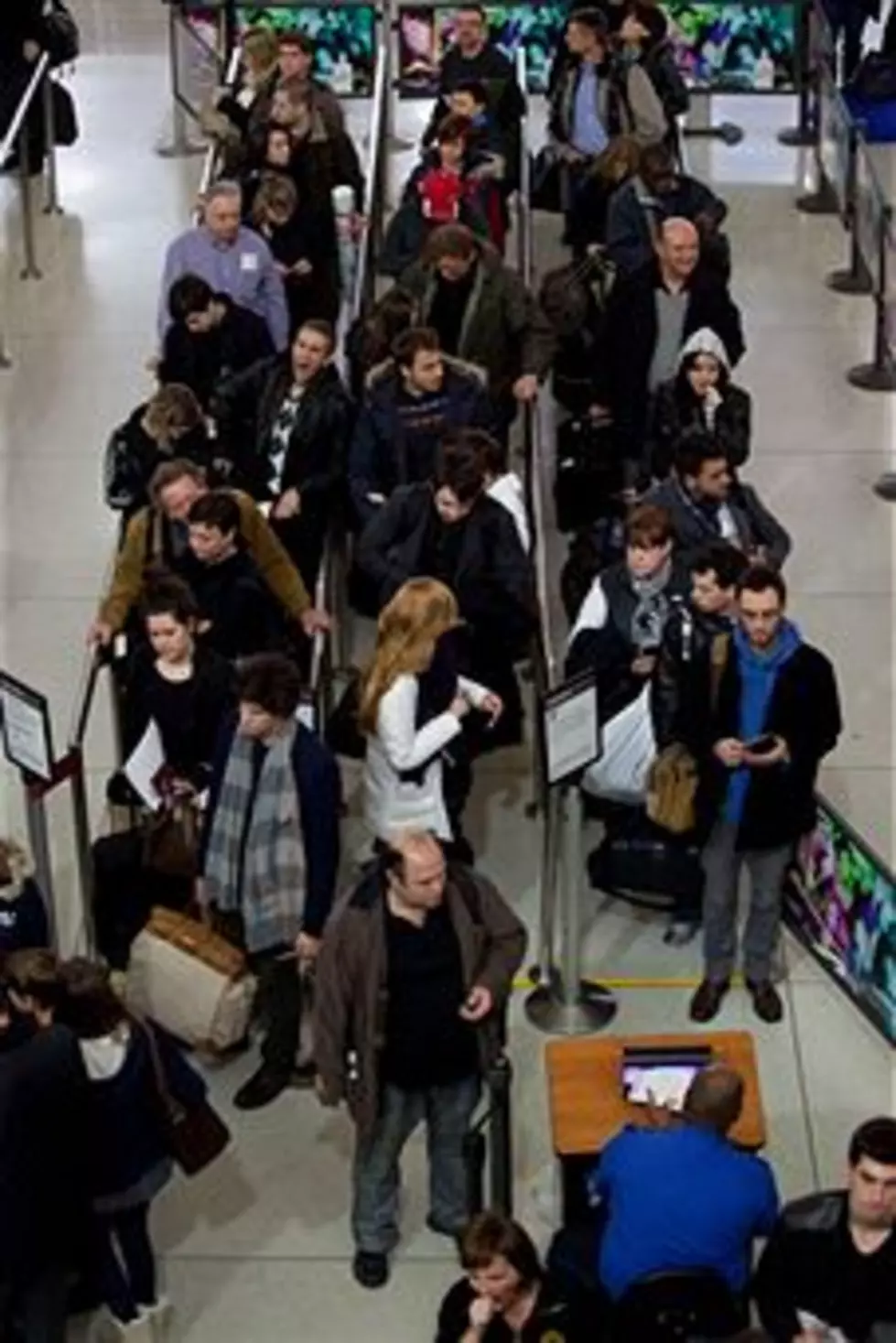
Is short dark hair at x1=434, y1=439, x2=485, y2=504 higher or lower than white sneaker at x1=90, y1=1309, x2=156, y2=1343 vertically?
higher

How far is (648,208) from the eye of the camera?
11.8 meters

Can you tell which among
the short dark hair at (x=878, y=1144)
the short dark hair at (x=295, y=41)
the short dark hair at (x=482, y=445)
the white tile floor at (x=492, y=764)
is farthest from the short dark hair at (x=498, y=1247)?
the short dark hair at (x=295, y=41)

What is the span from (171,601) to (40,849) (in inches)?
34.7

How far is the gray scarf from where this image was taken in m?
9.07

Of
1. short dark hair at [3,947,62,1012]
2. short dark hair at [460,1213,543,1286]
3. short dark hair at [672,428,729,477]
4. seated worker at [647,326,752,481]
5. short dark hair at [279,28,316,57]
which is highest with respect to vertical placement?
short dark hair at [279,28,316,57]

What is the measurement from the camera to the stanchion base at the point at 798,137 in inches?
651

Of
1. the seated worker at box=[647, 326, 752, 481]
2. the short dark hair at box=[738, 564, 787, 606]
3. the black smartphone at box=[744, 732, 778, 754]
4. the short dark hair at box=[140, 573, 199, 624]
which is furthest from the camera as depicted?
the seated worker at box=[647, 326, 752, 481]

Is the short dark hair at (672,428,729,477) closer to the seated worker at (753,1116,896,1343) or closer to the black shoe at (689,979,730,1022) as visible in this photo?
the black shoe at (689,979,730,1022)

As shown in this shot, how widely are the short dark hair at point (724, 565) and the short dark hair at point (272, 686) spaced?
1.46m

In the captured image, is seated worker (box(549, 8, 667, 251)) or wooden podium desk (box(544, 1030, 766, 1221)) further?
seated worker (box(549, 8, 667, 251))

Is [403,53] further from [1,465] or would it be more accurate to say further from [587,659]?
[587,659]

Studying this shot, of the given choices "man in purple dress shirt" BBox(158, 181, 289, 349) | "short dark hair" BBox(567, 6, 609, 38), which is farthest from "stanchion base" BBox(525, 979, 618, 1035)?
"short dark hair" BBox(567, 6, 609, 38)

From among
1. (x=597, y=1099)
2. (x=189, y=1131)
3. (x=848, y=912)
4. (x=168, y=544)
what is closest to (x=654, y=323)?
(x=168, y=544)

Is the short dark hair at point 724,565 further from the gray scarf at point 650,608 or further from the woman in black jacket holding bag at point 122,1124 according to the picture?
the woman in black jacket holding bag at point 122,1124
